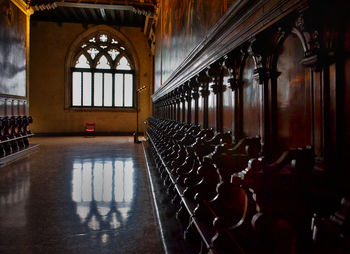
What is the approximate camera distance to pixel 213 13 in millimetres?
2428

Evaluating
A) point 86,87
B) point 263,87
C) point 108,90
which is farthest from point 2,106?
point 263,87

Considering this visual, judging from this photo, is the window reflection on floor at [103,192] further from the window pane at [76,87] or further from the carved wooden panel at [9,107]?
the window pane at [76,87]

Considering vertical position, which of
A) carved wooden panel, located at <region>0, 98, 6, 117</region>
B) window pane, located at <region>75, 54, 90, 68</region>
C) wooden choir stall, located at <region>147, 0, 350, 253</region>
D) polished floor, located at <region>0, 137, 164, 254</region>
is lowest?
polished floor, located at <region>0, 137, 164, 254</region>

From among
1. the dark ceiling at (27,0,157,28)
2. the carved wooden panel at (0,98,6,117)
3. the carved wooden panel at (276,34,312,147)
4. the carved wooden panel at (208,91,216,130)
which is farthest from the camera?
the dark ceiling at (27,0,157,28)

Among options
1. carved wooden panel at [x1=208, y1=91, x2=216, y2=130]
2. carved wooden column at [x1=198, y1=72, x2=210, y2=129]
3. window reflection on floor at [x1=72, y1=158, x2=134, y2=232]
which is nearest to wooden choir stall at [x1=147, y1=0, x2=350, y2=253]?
carved wooden panel at [x1=208, y1=91, x2=216, y2=130]

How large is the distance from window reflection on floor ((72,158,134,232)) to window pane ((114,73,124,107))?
790cm

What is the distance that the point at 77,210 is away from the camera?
2.89m

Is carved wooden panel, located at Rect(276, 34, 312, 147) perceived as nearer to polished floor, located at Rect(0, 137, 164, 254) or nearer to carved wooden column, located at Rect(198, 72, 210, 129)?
polished floor, located at Rect(0, 137, 164, 254)

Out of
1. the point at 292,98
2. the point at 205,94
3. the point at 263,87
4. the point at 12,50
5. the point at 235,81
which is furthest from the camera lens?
the point at 12,50

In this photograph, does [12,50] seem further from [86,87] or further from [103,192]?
[103,192]

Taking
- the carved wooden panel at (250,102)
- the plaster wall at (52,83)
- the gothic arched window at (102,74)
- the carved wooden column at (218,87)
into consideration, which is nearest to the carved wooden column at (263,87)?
the carved wooden panel at (250,102)

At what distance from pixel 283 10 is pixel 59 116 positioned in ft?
41.6

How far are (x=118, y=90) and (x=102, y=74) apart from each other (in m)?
1.02

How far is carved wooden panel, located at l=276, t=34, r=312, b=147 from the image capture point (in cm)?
130
